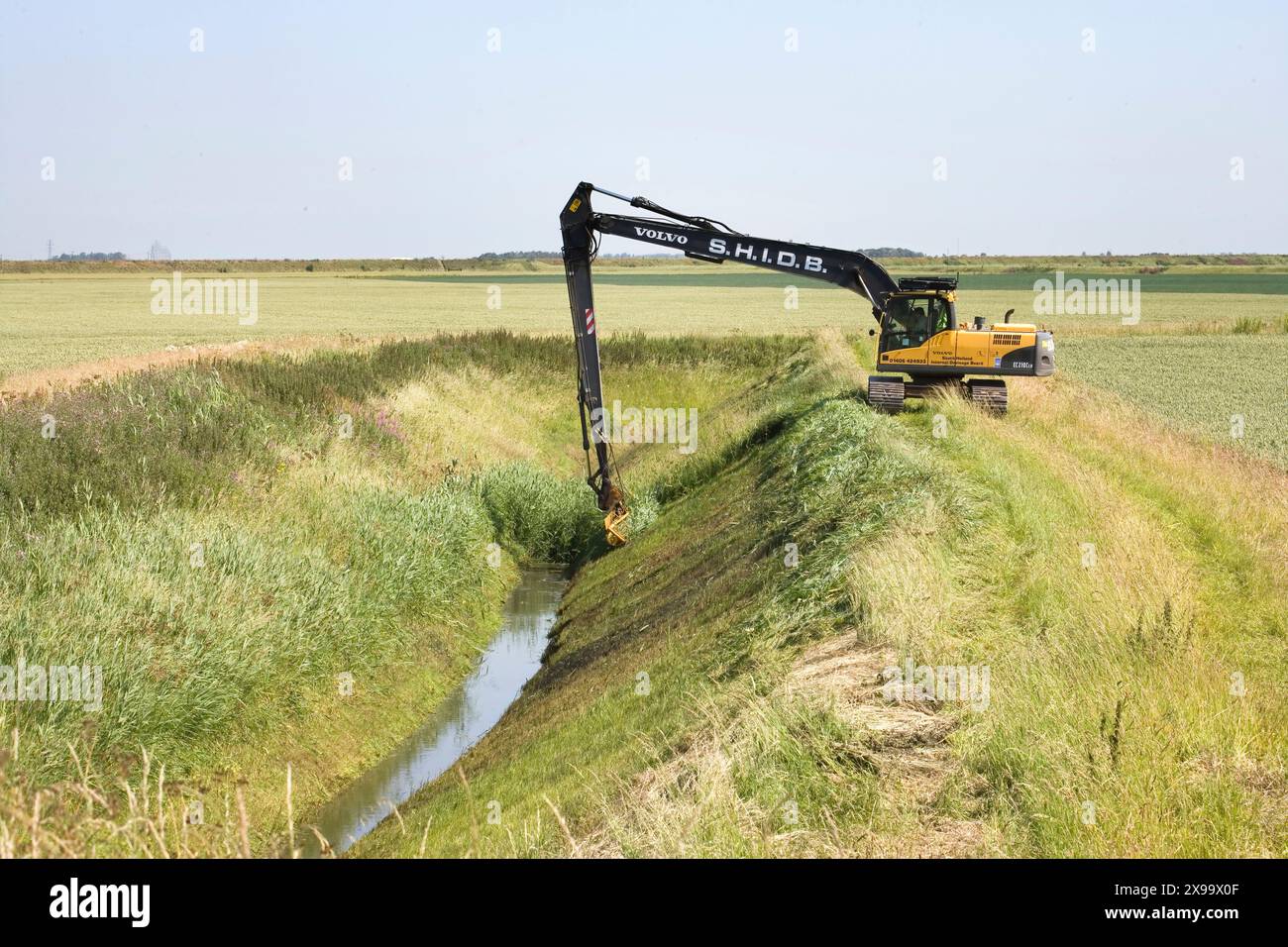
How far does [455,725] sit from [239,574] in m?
3.49

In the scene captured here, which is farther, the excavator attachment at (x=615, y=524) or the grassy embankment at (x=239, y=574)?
the excavator attachment at (x=615, y=524)

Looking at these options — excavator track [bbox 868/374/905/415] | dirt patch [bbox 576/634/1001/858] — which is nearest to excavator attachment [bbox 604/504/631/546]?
excavator track [bbox 868/374/905/415]

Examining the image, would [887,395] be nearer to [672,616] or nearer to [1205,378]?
[672,616]

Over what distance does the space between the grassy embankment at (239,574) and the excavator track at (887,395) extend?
6291mm

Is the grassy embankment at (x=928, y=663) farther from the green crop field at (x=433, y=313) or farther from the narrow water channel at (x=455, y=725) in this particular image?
the green crop field at (x=433, y=313)

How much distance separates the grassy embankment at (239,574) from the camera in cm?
975

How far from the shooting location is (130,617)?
1092cm

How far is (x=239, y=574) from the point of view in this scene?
12938mm

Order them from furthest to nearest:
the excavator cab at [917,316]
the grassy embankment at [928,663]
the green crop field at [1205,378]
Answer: the green crop field at [1205,378] → the excavator cab at [917,316] → the grassy embankment at [928,663]

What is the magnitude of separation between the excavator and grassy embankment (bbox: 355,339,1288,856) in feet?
11.3

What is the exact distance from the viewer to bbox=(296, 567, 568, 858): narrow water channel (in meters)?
11.7

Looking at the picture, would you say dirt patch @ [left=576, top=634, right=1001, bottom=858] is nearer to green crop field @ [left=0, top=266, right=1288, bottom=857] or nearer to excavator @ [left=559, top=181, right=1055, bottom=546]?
green crop field @ [left=0, top=266, right=1288, bottom=857]

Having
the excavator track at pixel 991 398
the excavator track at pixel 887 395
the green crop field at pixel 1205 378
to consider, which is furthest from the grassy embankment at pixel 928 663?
the green crop field at pixel 1205 378

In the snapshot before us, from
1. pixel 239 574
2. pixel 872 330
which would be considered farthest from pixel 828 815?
pixel 872 330
